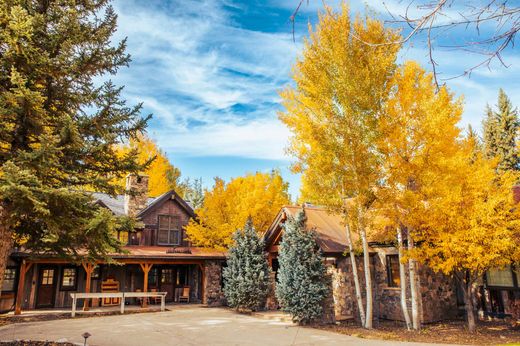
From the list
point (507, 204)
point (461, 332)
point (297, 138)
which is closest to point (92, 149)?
point (297, 138)

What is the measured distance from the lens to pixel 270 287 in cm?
1723

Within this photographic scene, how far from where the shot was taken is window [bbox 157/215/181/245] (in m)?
21.3

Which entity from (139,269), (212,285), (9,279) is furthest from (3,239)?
(212,285)

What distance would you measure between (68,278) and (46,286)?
1.04 m

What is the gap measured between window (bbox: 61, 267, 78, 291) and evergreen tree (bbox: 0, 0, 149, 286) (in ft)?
32.6

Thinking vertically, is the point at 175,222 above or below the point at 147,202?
below

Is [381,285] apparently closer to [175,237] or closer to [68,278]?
[175,237]

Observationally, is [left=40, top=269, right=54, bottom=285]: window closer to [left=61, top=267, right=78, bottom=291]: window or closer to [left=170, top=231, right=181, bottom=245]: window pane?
[left=61, top=267, right=78, bottom=291]: window

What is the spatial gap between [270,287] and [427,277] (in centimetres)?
722

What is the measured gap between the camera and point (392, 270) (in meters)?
15.2

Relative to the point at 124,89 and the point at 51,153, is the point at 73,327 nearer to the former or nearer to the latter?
the point at 51,153

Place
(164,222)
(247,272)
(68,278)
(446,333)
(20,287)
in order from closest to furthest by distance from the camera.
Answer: (446,333)
(20,287)
(247,272)
(68,278)
(164,222)

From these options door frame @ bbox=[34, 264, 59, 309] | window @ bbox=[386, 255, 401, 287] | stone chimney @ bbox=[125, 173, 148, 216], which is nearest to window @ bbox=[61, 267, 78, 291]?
door frame @ bbox=[34, 264, 59, 309]

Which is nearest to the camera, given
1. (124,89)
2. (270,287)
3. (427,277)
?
(124,89)
